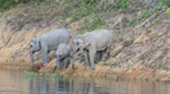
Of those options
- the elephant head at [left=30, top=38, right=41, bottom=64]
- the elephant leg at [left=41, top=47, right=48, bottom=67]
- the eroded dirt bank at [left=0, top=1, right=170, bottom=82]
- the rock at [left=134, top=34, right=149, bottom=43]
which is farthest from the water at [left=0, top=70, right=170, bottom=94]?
the elephant head at [left=30, top=38, right=41, bottom=64]

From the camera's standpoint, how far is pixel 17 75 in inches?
1121

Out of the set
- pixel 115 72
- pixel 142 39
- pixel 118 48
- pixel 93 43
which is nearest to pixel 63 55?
pixel 93 43

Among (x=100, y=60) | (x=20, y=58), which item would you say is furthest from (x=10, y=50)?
(x=100, y=60)

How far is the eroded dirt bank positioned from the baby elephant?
501 mm

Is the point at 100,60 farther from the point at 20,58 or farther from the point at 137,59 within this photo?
the point at 20,58

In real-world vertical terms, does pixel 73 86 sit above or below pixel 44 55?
below

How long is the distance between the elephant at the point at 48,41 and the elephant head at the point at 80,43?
8.32 ft

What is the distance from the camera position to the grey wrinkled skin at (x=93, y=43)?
2998 cm

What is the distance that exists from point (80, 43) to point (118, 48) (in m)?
2.04

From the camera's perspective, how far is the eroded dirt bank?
28.5 m

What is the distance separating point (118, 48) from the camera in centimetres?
3094

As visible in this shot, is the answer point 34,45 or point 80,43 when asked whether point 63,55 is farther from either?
point 34,45

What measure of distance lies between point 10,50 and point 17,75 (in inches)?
271

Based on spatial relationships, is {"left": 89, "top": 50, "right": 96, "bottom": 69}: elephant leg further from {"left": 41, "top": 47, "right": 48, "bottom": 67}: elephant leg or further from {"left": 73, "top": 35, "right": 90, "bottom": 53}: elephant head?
{"left": 41, "top": 47, "right": 48, "bottom": 67}: elephant leg
